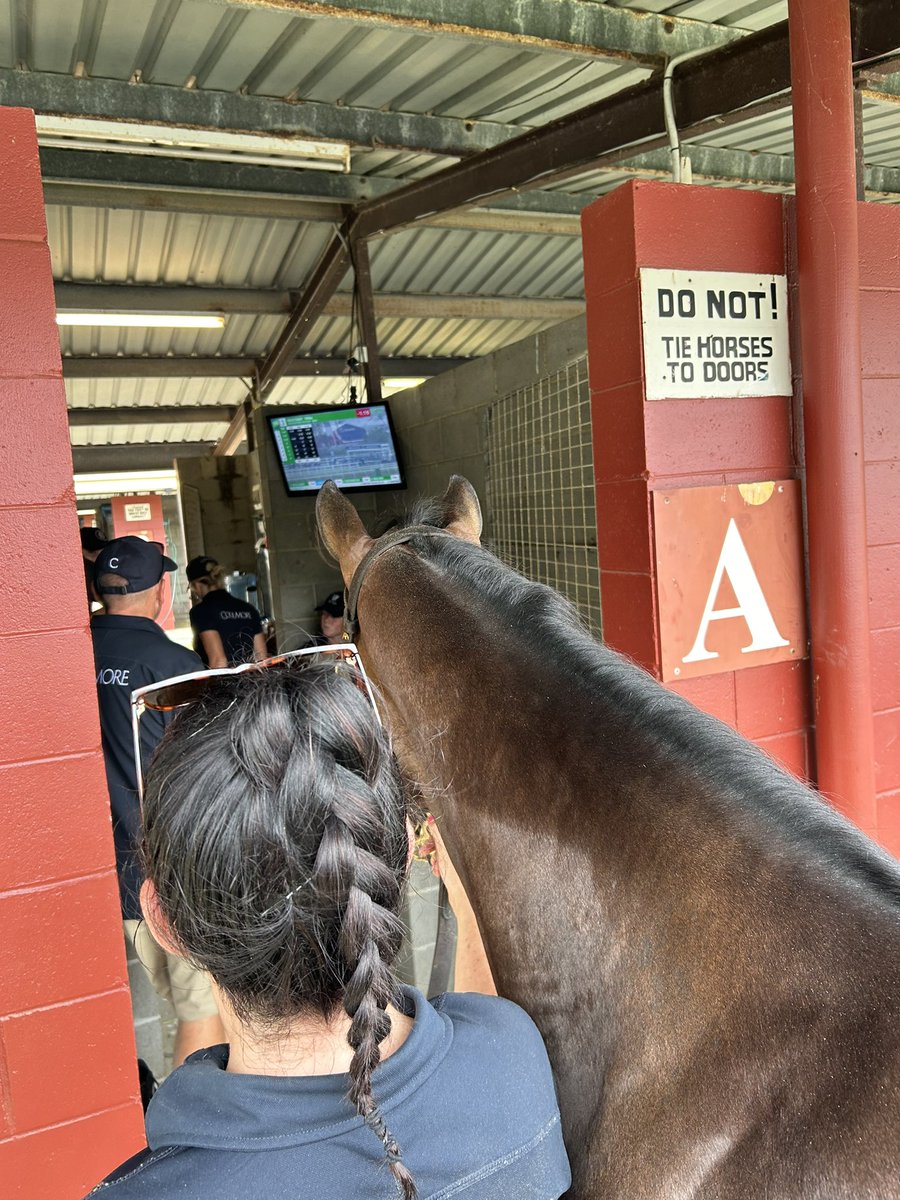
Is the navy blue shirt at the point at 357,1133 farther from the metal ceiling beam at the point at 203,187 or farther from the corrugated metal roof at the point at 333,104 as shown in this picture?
the metal ceiling beam at the point at 203,187

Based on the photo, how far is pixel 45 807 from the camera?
168cm

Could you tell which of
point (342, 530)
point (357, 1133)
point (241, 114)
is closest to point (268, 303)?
point (241, 114)

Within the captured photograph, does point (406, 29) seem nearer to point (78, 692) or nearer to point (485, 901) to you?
point (78, 692)

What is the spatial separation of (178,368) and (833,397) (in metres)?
6.76

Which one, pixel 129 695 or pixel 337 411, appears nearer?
pixel 129 695

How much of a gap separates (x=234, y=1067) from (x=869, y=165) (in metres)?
6.27

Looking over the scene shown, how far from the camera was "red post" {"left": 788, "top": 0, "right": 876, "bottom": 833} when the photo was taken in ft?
6.44

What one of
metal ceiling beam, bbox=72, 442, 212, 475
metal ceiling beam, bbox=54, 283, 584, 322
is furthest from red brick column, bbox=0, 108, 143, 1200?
metal ceiling beam, bbox=72, 442, 212, 475

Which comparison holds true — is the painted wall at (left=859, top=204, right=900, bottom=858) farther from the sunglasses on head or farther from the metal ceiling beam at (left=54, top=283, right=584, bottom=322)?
the metal ceiling beam at (left=54, top=283, right=584, bottom=322)

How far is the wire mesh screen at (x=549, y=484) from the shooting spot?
10.9 feet

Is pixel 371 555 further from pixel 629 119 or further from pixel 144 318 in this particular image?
pixel 144 318

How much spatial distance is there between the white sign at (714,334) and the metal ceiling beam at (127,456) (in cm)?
880

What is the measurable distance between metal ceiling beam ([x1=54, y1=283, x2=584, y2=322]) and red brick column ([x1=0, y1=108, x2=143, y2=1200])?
449 cm

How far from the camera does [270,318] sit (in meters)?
7.20
